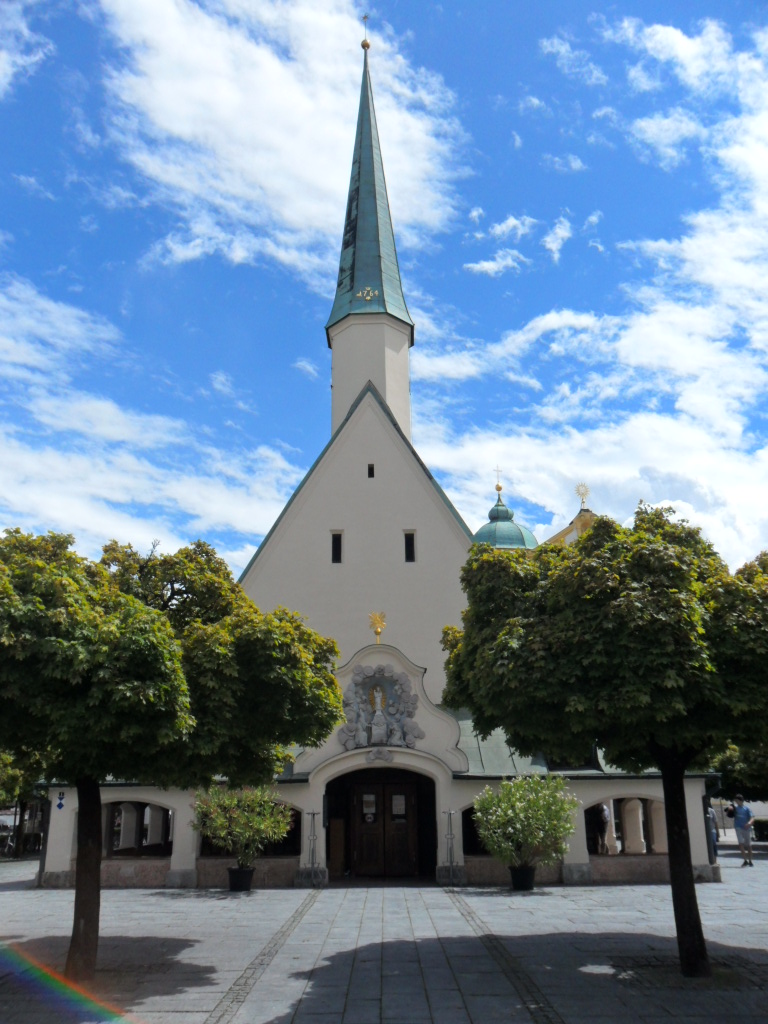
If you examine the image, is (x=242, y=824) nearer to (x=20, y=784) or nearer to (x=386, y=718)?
(x=386, y=718)

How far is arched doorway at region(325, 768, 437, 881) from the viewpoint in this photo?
899 inches

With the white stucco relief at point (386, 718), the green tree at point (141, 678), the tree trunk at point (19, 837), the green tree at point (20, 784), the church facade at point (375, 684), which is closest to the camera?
the green tree at point (141, 678)

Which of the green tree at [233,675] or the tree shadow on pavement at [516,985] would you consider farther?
the green tree at [233,675]

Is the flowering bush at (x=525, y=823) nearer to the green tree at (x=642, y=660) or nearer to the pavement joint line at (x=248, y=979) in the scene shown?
the pavement joint line at (x=248, y=979)

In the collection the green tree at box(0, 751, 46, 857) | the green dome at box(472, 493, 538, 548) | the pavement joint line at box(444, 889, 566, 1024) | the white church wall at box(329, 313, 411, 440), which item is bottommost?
the pavement joint line at box(444, 889, 566, 1024)

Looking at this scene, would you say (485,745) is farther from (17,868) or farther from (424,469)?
(17,868)

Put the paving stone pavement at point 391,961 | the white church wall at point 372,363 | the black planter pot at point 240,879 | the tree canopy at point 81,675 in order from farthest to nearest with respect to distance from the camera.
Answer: the white church wall at point 372,363
the black planter pot at point 240,879
the tree canopy at point 81,675
the paving stone pavement at point 391,961

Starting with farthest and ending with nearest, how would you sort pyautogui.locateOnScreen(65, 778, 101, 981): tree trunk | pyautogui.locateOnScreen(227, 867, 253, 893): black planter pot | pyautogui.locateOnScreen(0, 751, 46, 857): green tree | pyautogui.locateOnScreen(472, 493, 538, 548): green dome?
1. pyautogui.locateOnScreen(472, 493, 538, 548): green dome
2. pyautogui.locateOnScreen(227, 867, 253, 893): black planter pot
3. pyautogui.locateOnScreen(0, 751, 46, 857): green tree
4. pyautogui.locateOnScreen(65, 778, 101, 981): tree trunk

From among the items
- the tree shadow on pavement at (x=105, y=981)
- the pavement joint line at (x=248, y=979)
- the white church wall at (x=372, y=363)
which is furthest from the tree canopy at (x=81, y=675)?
the white church wall at (x=372, y=363)

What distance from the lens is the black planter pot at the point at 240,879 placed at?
782 inches

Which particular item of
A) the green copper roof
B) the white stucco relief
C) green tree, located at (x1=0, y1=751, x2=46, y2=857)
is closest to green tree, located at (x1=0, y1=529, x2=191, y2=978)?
green tree, located at (x1=0, y1=751, x2=46, y2=857)

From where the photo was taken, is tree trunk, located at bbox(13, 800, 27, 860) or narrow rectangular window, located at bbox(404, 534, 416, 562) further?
tree trunk, located at bbox(13, 800, 27, 860)

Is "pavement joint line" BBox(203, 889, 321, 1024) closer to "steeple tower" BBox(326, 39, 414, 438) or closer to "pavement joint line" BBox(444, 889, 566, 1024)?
"pavement joint line" BBox(444, 889, 566, 1024)

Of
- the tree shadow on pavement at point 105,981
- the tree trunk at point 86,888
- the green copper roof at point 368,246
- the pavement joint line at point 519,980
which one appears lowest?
the pavement joint line at point 519,980
